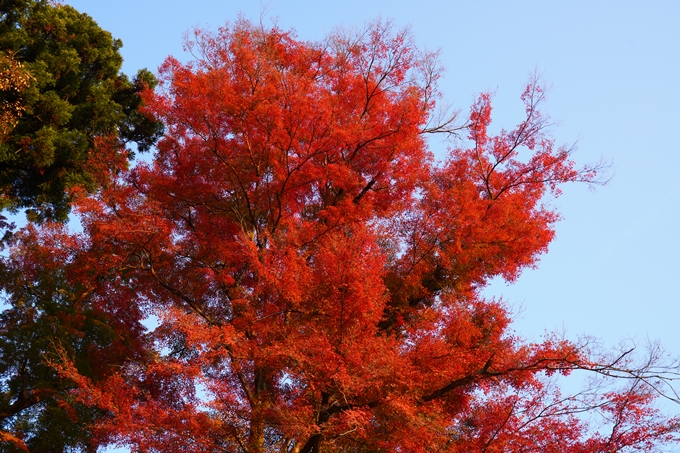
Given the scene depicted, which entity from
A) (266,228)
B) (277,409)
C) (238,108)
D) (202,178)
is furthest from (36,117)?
(277,409)

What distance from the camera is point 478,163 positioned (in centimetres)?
1761

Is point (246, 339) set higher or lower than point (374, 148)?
lower

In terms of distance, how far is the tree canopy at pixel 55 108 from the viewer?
19031mm

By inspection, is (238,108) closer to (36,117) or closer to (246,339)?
(246,339)

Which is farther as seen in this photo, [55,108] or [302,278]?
[55,108]

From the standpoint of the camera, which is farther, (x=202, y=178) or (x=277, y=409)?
(x=202, y=178)

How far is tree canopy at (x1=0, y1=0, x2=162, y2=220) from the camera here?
62.4ft

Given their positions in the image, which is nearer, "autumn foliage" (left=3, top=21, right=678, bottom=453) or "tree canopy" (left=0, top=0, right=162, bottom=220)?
"autumn foliage" (left=3, top=21, right=678, bottom=453)

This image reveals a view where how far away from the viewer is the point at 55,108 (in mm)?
19578

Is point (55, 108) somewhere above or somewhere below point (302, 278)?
above

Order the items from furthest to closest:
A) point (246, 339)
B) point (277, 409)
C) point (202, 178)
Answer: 1. point (202, 178)
2. point (246, 339)
3. point (277, 409)

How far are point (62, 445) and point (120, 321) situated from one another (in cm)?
323

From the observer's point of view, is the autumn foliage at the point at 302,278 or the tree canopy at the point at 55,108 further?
the tree canopy at the point at 55,108

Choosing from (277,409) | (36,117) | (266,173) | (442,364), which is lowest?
(277,409)
